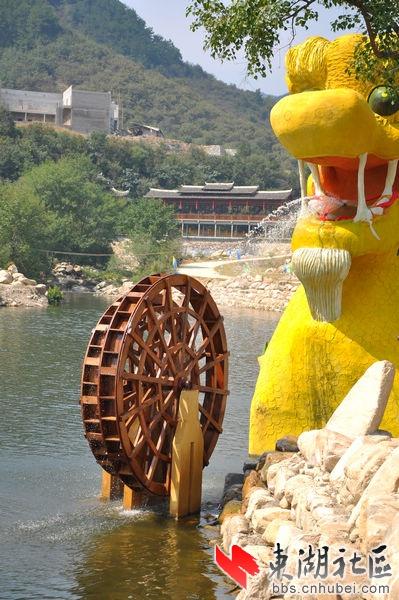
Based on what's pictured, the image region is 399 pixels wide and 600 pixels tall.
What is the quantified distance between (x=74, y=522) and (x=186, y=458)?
1.54 metres

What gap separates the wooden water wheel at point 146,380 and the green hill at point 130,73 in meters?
110

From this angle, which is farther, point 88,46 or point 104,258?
point 88,46

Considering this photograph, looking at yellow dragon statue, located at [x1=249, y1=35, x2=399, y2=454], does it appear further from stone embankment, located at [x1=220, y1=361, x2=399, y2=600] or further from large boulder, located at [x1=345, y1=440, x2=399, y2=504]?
large boulder, located at [x1=345, y1=440, x2=399, y2=504]

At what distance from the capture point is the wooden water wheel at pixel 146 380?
11.9 m

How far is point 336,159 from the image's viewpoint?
11109 millimetres

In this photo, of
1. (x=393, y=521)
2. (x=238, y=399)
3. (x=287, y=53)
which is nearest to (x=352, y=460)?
(x=393, y=521)

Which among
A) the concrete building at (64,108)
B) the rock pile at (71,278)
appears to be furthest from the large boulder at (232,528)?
the concrete building at (64,108)

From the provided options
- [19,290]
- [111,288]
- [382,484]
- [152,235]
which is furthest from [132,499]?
[152,235]

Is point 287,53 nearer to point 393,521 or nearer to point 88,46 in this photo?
point 393,521

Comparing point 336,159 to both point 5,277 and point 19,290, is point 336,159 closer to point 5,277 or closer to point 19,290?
point 19,290

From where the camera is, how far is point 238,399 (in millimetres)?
21641

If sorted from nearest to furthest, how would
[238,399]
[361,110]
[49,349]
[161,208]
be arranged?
[361,110] < [238,399] < [49,349] < [161,208]

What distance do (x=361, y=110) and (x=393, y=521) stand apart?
4677 millimetres

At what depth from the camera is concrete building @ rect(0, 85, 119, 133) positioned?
10956 centimetres
